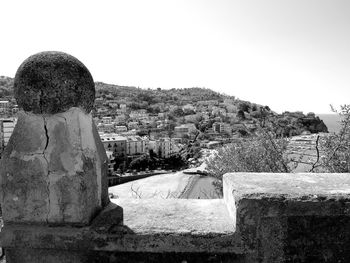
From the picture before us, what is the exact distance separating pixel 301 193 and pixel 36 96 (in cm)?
176

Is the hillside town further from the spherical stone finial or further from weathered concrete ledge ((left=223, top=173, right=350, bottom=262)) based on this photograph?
weathered concrete ledge ((left=223, top=173, right=350, bottom=262))

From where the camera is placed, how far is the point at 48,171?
2021mm

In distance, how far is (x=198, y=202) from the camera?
101 inches

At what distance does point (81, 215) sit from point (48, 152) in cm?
44

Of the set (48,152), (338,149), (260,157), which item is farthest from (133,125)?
(48,152)

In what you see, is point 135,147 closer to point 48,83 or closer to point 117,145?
point 117,145

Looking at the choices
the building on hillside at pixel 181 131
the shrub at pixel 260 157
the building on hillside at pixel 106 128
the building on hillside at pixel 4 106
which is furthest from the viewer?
the building on hillside at pixel 181 131

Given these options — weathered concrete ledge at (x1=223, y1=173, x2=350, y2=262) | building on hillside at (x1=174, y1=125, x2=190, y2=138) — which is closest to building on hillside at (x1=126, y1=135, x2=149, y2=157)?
building on hillside at (x1=174, y1=125, x2=190, y2=138)

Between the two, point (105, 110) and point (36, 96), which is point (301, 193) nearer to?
point (36, 96)

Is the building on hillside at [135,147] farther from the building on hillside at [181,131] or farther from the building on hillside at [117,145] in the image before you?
the building on hillside at [181,131]

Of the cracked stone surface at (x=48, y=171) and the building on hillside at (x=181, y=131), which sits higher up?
the cracked stone surface at (x=48, y=171)

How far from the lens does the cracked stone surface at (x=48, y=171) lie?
2.02 m

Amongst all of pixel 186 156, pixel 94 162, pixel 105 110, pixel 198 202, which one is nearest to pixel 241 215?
pixel 198 202

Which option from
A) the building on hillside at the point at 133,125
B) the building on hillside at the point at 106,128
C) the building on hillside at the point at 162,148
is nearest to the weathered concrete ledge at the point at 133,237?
the building on hillside at the point at 162,148
